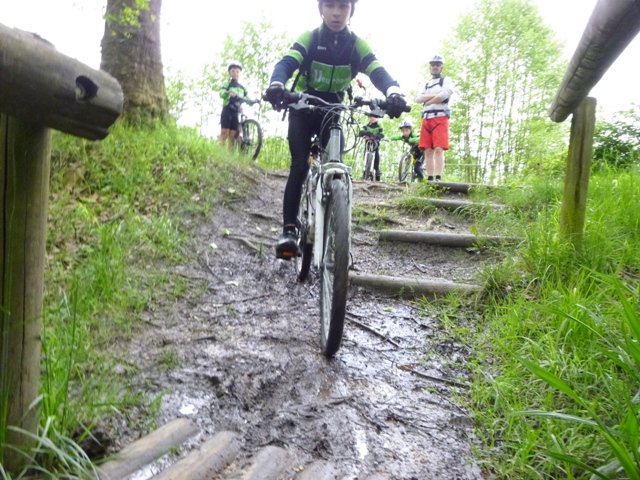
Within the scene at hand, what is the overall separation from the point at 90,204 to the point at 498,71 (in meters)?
22.2

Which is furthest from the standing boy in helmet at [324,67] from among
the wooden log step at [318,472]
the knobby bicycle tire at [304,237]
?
the wooden log step at [318,472]

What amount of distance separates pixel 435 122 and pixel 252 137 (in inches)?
155

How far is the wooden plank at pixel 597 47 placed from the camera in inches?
75.4

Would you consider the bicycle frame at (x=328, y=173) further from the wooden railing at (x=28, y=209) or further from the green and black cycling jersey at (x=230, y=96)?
the green and black cycling jersey at (x=230, y=96)

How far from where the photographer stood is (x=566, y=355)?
2.22m

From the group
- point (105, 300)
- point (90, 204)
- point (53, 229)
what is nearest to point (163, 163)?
point (90, 204)

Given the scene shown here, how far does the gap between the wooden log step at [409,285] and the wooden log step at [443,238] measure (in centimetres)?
79

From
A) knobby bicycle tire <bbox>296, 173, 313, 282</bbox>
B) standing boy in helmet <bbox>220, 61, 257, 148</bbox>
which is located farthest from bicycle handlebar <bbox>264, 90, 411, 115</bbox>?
standing boy in helmet <bbox>220, 61, 257, 148</bbox>

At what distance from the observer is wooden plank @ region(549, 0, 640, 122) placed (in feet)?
6.28

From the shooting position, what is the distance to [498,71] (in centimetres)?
2269

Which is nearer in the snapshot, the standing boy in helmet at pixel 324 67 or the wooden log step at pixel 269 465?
the wooden log step at pixel 269 465

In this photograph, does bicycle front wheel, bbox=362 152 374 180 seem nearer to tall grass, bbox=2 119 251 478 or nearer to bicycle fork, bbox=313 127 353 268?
tall grass, bbox=2 119 251 478

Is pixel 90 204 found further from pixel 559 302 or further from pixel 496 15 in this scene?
pixel 496 15

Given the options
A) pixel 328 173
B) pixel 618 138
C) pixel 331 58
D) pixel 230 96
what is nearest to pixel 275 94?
pixel 328 173
